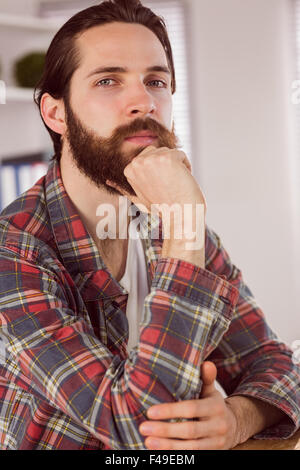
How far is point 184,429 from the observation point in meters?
0.79

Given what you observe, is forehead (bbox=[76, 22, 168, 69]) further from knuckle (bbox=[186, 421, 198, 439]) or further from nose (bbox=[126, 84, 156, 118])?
knuckle (bbox=[186, 421, 198, 439])

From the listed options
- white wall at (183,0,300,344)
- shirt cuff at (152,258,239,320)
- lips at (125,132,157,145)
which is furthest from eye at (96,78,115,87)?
white wall at (183,0,300,344)

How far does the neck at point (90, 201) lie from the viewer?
1131mm

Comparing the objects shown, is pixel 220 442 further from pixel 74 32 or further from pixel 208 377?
pixel 74 32

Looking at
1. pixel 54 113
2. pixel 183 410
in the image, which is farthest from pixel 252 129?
pixel 183 410

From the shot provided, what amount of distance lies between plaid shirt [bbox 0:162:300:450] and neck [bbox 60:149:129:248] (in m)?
0.05

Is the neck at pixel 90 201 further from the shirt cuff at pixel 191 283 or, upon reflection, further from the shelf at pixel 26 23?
the shelf at pixel 26 23

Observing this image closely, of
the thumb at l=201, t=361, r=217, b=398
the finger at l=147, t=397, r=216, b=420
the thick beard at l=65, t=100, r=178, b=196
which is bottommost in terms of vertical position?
the finger at l=147, t=397, r=216, b=420

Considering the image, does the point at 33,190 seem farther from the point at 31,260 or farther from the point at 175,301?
the point at 175,301

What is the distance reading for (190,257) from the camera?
859 mm

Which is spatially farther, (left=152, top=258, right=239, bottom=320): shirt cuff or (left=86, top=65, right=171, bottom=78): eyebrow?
(left=86, top=65, right=171, bottom=78): eyebrow

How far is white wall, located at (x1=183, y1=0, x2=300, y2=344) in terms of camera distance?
9.36 ft

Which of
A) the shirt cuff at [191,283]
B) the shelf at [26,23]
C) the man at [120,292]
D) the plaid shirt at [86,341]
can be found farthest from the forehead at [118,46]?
the shelf at [26,23]

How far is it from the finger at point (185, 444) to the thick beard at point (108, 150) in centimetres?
47
